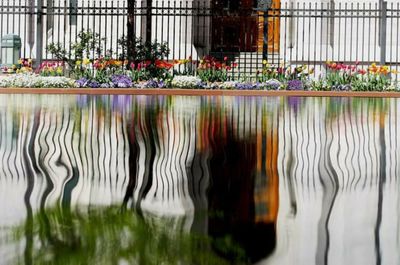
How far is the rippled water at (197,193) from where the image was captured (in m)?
3.97

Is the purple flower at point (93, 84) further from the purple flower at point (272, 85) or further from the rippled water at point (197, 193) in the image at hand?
the rippled water at point (197, 193)

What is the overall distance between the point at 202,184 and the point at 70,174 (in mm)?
1060

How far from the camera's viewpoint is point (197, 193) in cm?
589

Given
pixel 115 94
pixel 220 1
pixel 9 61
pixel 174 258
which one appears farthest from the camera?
pixel 220 1

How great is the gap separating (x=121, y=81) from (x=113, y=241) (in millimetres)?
20002

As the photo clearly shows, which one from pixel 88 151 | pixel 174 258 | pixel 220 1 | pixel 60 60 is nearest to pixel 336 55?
pixel 220 1

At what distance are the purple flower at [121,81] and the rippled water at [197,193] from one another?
11.6 metres

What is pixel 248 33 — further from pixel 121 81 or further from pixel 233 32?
pixel 121 81

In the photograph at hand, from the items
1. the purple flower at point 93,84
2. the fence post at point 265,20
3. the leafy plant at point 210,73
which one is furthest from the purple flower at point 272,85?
the purple flower at point 93,84

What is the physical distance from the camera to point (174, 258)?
148 inches

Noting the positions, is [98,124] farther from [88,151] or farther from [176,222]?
[176,222]

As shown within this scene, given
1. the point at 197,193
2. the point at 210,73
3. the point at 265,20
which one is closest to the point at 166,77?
the point at 210,73

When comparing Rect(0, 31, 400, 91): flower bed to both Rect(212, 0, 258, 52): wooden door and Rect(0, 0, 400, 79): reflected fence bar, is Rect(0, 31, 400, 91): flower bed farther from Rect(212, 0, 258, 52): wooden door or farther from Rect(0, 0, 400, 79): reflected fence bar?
Rect(212, 0, 258, 52): wooden door

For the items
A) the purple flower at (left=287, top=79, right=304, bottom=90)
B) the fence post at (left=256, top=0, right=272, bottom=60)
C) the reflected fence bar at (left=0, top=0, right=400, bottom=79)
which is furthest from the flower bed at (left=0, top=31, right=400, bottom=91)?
the reflected fence bar at (left=0, top=0, right=400, bottom=79)
